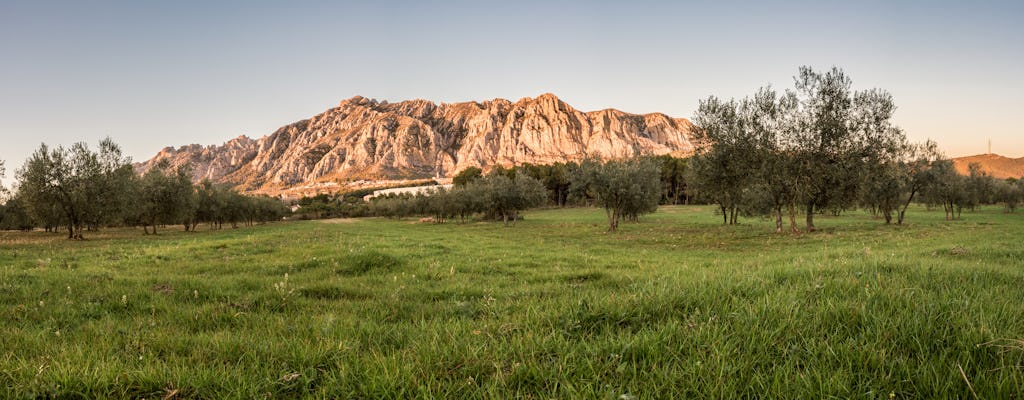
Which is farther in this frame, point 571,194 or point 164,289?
point 571,194

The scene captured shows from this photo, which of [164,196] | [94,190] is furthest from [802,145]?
[164,196]

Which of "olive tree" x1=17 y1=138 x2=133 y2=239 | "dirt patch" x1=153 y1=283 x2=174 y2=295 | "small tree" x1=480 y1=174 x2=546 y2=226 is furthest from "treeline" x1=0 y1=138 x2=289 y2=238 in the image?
"dirt patch" x1=153 y1=283 x2=174 y2=295

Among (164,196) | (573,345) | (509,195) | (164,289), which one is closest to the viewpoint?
(573,345)

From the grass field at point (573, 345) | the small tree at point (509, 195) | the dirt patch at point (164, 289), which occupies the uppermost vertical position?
the small tree at point (509, 195)

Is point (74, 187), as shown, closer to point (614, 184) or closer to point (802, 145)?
point (614, 184)

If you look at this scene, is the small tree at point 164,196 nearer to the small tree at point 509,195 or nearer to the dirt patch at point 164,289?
the small tree at point 509,195

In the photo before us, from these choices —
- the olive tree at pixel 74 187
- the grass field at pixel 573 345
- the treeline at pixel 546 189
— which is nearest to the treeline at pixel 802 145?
the grass field at pixel 573 345

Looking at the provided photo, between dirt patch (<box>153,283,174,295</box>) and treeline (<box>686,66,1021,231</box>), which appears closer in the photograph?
dirt patch (<box>153,283,174,295</box>)

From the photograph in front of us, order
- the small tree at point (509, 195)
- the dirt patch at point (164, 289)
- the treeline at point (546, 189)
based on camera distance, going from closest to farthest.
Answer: the dirt patch at point (164, 289) < the small tree at point (509, 195) < the treeline at point (546, 189)

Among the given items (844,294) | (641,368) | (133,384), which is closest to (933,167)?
(844,294)

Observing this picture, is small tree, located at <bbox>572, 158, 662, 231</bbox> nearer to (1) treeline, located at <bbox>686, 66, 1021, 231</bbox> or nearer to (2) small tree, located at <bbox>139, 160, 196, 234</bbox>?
(1) treeline, located at <bbox>686, 66, 1021, 231</bbox>

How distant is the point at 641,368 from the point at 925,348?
2.24 m

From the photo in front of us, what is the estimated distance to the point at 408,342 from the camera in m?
4.34

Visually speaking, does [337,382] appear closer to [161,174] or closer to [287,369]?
[287,369]
